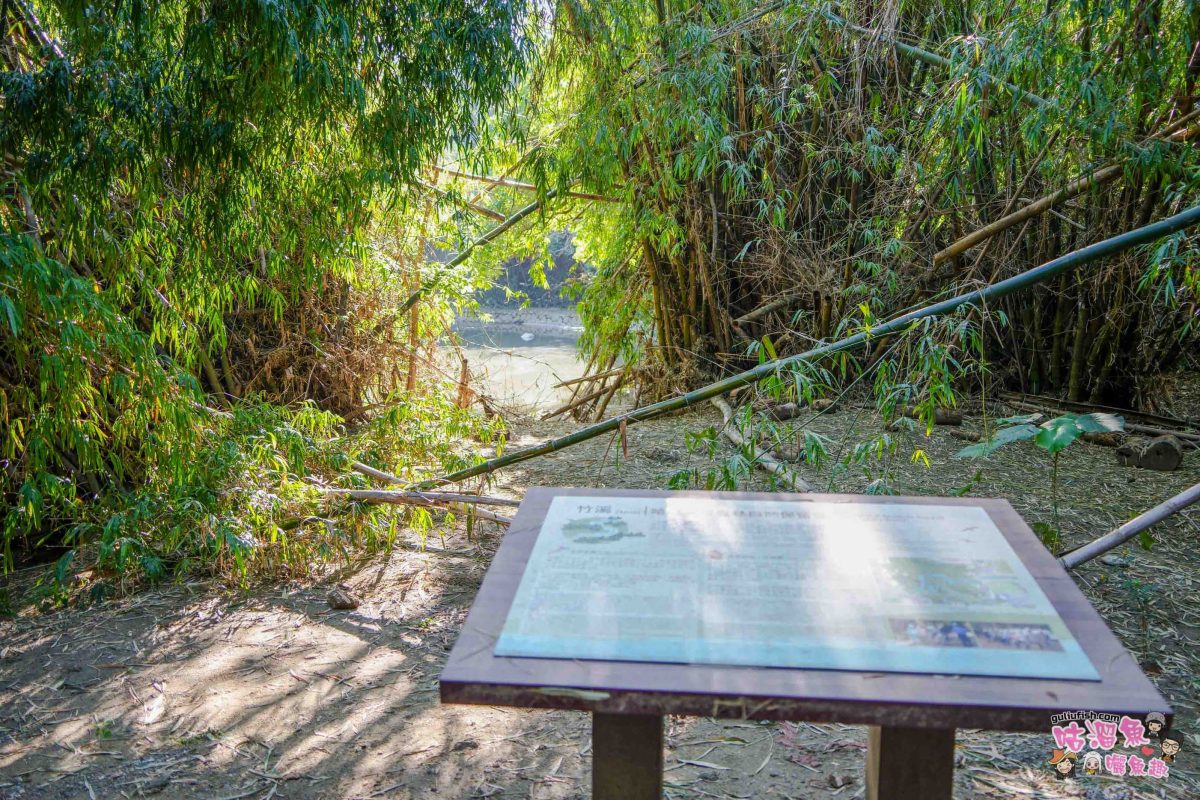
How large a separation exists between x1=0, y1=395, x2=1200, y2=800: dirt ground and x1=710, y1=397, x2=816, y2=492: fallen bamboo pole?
32.0 inches

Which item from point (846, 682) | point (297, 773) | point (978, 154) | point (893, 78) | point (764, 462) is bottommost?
point (297, 773)

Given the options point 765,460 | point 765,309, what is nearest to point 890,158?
point 765,309

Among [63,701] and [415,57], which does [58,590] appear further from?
[415,57]

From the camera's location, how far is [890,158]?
4070mm

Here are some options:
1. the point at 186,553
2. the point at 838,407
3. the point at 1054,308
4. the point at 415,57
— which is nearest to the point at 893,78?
the point at 1054,308

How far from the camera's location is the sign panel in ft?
3.67

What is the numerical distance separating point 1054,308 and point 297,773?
3847 millimetres

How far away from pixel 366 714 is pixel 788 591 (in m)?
1.20

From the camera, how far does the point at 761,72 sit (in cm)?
438

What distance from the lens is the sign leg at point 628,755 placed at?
4.07ft

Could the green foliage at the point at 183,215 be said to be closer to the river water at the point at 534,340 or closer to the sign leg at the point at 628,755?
the sign leg at the point at 628,755
